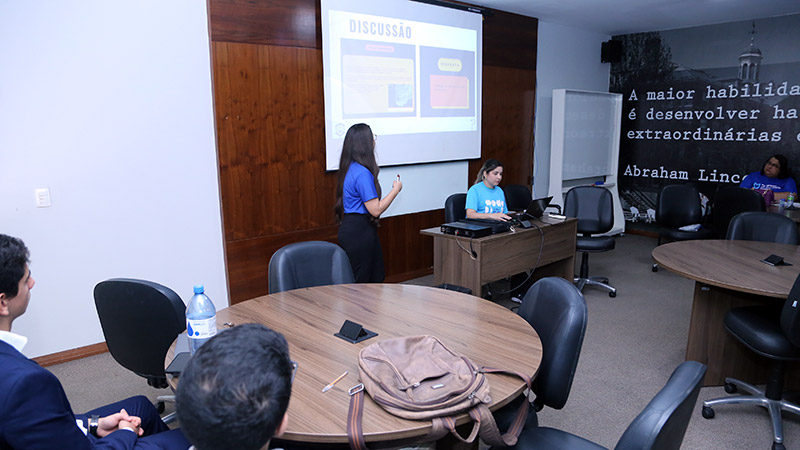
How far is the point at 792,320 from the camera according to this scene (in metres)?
2.33

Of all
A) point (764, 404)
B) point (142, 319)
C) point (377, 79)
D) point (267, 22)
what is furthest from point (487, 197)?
point (142, 319)

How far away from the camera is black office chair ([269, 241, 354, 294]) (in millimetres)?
2650

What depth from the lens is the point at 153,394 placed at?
3.03 meters

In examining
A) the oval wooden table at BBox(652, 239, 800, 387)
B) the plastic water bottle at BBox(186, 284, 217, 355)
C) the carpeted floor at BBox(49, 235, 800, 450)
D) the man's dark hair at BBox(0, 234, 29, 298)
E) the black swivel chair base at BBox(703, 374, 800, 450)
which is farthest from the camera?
the oval wooden table at BBox(652, 239, 800, 387)

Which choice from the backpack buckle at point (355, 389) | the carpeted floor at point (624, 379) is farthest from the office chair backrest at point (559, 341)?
the carpeted floor at point (624, 379)

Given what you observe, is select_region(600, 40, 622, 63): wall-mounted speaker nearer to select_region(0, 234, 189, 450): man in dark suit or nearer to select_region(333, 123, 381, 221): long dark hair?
select_region(333, 123, 381, 221): long dark hair

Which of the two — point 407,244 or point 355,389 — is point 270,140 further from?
point 355,389

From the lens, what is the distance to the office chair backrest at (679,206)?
18.2 feet

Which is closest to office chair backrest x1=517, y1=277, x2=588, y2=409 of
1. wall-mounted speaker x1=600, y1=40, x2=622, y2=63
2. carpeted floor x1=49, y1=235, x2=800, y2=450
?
carpeted floor x1=49, y1=235, x2=800, y2=450

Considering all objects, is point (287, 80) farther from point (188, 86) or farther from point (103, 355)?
point (103, 355)

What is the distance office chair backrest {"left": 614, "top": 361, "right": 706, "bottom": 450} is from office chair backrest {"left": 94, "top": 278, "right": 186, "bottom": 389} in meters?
1.88

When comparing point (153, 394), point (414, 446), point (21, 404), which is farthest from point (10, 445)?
point (153, 394)

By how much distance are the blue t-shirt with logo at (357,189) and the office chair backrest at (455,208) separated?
1.32 meters

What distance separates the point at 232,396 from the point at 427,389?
0.65m
